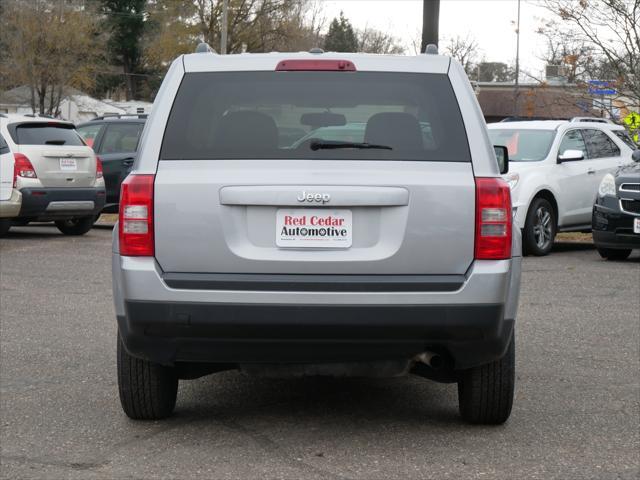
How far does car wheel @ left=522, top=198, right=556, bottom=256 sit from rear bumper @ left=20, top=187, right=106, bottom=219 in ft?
19.1

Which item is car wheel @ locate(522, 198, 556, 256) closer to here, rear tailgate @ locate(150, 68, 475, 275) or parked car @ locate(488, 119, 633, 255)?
parked car @ locate(488, 119, 633, 255)

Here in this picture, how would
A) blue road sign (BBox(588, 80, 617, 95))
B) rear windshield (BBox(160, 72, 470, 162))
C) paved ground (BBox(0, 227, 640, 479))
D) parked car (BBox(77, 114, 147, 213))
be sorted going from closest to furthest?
paved ground (BBox(0, 227, 640, 479))
rear windshield (BBox(160, 72, 470, 162))
parked car (BBox(77, 114, 147, 213))
blue road sign (BBox(588, 80, 617, 95))

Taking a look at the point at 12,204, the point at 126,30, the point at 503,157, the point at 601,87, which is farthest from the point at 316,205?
the point at 126,30

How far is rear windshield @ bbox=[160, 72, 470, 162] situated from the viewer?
5207 mm

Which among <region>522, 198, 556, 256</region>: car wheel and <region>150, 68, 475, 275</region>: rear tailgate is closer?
<region>150, 68, 475, 275</region>: rear tailgate

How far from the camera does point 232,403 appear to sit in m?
6.33

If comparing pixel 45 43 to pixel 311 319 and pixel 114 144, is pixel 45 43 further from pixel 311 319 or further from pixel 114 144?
pixel 311 319

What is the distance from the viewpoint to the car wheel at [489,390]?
5570mm

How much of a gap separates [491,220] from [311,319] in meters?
0.88

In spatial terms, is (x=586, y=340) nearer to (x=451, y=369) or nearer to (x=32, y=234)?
(x=451, y=369)

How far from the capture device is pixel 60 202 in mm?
15773

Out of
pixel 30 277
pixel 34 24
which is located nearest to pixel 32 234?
pixel 30 277

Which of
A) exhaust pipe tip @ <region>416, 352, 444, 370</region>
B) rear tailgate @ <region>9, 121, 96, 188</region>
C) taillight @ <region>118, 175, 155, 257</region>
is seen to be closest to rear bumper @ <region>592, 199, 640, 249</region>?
rear tailgate @ <region>9, 121, 96, 188</region>

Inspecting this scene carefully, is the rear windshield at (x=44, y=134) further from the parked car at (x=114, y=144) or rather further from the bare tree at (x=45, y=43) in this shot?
the bare tree at (x=45, y=43)
